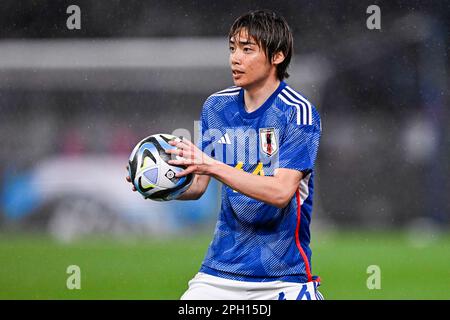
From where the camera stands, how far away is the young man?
13.0ft

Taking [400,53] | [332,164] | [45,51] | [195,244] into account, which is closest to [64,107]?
[45,51]

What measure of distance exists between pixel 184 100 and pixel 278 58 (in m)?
9.71

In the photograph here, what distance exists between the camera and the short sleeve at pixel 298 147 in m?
3.94

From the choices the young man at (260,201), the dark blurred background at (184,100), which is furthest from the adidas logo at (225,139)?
the dark blurred background at (184,100)

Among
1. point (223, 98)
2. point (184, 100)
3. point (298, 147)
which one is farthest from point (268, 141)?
point (184, 100)

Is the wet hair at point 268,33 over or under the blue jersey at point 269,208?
over

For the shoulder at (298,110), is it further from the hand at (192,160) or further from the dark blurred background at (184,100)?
the dark blurred background at (184,100)

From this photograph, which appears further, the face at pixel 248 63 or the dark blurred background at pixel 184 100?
the dark blurred background at pixel 184 100

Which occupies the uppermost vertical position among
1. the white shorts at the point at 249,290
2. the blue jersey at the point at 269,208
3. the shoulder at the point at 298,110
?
the shoulder at the point at 298,110

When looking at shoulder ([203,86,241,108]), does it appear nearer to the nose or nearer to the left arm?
the nose

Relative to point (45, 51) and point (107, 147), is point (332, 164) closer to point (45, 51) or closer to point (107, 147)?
point (107, 147)

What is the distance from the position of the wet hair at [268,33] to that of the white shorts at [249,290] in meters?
1.03

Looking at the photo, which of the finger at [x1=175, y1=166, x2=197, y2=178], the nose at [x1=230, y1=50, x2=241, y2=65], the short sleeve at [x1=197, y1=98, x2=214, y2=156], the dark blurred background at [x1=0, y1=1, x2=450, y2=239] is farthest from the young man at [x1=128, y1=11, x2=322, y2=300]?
the dark blurred background at [x1=0, y1=1, x2=450, y2=239]
